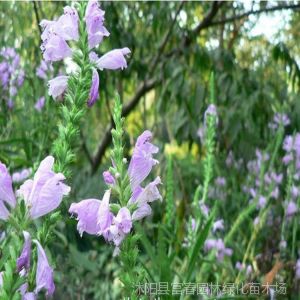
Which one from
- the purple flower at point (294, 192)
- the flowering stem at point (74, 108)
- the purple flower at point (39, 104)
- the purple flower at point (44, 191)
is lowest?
the purple flower at point (294, 192)

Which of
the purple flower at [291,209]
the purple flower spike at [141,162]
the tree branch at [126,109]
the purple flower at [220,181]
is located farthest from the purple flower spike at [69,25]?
the tree branch at [126,109]

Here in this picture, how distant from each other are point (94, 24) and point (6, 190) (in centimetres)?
47

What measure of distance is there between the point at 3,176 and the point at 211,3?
4552 millimetres

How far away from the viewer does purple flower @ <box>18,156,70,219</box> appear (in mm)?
1028

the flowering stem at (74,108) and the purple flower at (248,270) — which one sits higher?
the flowering stem at (74,108)

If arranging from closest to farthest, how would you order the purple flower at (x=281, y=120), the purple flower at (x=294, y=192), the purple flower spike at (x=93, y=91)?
the purple flower spike at (x=93, y=91)
the purple flower at (x=294, y=192)
the purple flower at (x=281, y=120)

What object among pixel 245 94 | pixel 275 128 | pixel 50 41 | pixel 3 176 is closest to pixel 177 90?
pixel 245 94

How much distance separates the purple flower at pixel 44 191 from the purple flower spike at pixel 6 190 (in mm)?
20

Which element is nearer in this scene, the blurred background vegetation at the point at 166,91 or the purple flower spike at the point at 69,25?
the purple flower spike at the point at 69,25

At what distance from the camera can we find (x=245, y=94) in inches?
170

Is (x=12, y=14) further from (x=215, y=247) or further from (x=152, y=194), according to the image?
(x=152, y=194)

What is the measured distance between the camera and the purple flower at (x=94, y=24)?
130cm

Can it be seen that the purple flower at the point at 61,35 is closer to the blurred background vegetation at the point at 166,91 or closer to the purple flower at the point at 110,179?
the purple flower at the point at 110,179

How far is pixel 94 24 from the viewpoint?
4.35ft
